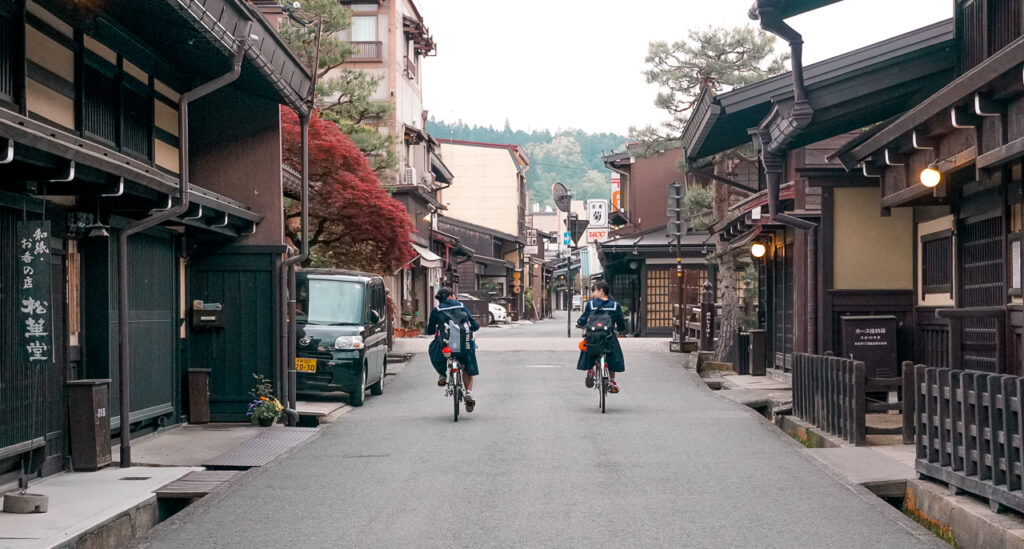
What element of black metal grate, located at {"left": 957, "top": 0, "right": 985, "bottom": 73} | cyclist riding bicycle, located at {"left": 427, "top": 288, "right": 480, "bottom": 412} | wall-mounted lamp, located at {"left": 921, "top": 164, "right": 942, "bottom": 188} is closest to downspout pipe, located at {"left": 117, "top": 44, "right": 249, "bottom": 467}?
cyclist riding bicycle, located at {"left": 427, "top": 288, "right": 480, "bottom": 412}

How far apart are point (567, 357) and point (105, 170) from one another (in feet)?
65.1

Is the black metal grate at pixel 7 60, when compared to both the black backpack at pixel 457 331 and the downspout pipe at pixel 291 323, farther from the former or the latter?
the black backpack at pixel 457 331

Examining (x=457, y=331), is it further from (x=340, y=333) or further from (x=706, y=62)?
(x=706, y=62)

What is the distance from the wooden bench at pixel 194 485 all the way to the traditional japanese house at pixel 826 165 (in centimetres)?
809

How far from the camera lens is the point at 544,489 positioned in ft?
32.4

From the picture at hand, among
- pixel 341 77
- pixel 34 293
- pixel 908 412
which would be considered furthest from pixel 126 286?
pixel 341 77

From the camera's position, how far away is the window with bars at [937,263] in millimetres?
14117

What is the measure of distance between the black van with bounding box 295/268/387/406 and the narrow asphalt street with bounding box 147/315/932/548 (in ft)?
4.90

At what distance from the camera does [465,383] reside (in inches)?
642

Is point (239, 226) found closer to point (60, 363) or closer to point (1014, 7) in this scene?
point (60, 363)

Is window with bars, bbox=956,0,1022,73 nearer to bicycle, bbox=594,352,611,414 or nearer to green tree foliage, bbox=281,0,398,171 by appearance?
bicycle, bbox=594,352,611,414

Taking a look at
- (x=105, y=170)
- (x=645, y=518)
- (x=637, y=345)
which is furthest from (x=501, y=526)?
(x=637, y=345)

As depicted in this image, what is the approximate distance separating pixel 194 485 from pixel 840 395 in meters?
6.93

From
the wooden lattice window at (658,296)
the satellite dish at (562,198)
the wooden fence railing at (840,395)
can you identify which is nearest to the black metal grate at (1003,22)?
the wooden fence railing at (840,395)
